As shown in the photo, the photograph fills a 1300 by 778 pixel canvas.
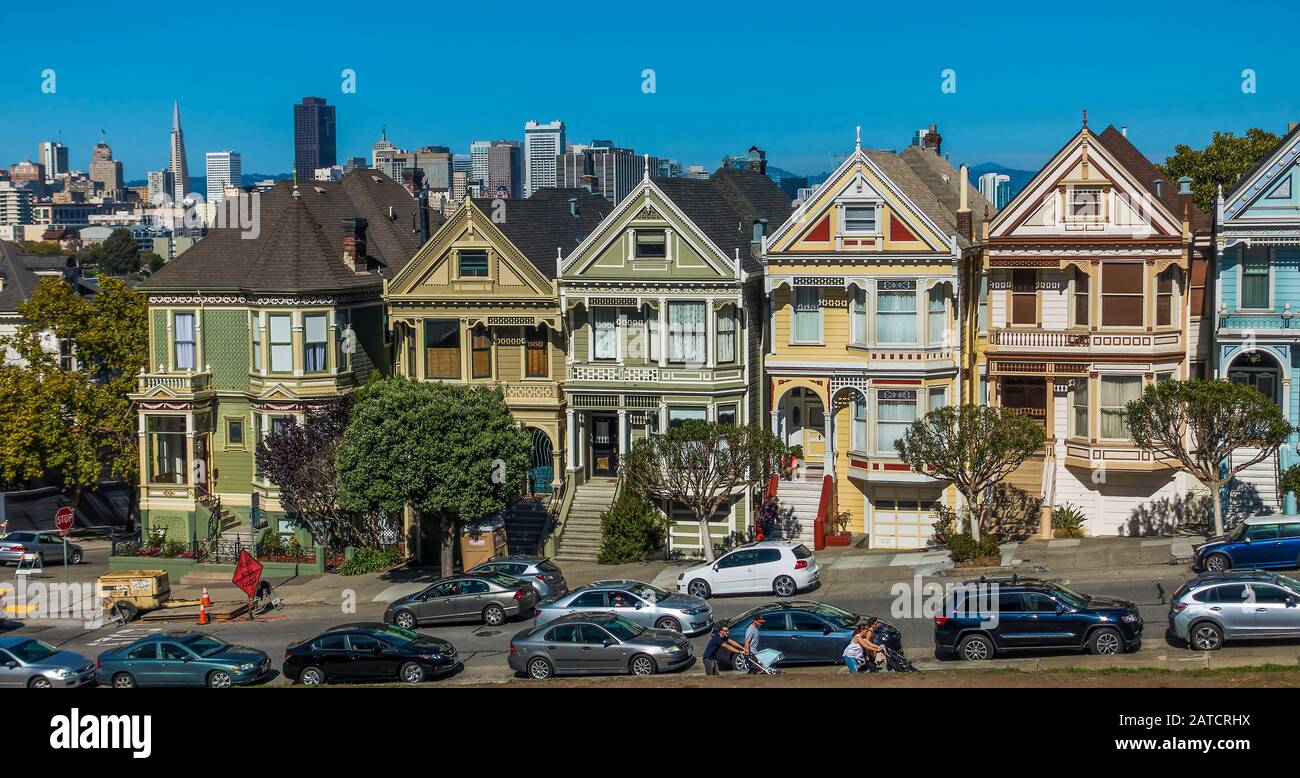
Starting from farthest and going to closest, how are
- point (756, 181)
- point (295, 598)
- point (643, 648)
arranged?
point (756, 181) → point (295, 598) → point (643, 648)

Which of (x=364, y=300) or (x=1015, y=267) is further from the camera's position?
(x=364, y=300)

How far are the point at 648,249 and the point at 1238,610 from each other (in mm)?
23277

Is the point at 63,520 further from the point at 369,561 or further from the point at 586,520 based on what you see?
the point at 586,520

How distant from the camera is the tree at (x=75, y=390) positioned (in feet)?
185

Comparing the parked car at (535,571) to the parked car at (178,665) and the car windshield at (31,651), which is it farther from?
the car windshield at (31,651)

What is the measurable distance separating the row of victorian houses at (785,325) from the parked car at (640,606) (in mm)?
11034

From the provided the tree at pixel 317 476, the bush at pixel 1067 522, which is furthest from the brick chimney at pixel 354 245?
the bush at pixel 1067 522

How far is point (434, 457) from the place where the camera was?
4459 centimetres

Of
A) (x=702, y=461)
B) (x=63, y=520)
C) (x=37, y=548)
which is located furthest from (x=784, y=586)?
(x=37, y=548)

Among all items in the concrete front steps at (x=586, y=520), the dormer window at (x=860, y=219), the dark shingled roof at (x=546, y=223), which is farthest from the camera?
the dark shingled roof at (x=546, y=223)

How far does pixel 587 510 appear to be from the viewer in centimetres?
4881

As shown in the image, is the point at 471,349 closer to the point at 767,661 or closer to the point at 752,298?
the point at 752,298
